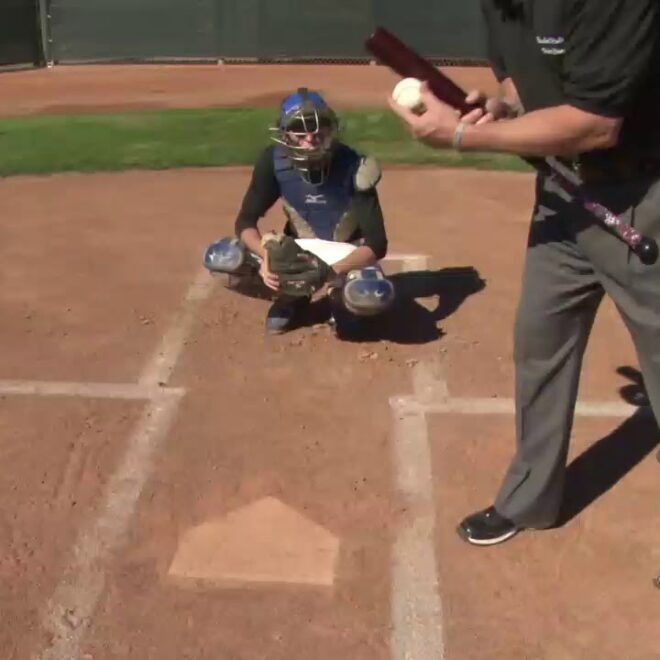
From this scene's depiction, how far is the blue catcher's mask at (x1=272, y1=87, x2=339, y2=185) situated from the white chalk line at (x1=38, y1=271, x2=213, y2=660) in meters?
1.09

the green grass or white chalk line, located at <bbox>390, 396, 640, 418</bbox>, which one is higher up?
white chalk line, located at <bbox>390, 396, 640, 418</bbox>

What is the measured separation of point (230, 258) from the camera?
5578 mm

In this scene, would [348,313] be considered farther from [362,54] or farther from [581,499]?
[362,54]

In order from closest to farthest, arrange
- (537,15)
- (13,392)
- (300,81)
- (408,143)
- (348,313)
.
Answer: (537,15) → (13,392) → (348,313) → (408,143) → (300,81)

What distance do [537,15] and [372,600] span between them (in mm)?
1833

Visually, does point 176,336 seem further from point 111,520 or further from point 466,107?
point 466,107

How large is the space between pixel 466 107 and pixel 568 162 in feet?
1.14

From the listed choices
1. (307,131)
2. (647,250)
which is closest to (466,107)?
(647,250)

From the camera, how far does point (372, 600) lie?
11.6 ft

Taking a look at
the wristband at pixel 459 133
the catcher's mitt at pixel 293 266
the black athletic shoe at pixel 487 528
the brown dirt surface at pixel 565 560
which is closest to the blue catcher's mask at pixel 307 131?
the catcher's mitt at pixel 293 266

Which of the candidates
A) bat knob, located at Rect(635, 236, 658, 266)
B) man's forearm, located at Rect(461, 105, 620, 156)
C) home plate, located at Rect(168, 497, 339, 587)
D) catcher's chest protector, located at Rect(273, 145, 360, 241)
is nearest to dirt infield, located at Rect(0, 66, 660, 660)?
home plate, located at Rect(168, 497, 339, 587)

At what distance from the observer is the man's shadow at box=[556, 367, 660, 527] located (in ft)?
13.6

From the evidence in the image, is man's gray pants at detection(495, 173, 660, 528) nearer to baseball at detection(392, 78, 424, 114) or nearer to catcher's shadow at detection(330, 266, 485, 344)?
baseball at detection(392, 78, 424, 114)

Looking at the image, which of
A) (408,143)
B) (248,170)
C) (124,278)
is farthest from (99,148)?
(124,278)
